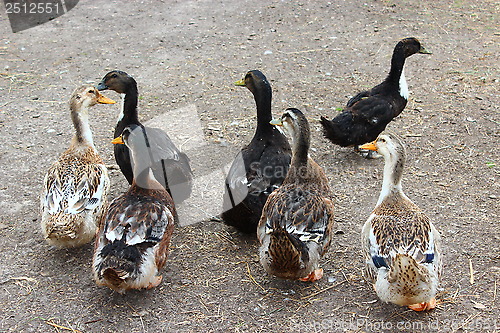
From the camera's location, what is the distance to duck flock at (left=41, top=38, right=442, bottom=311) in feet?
12.4

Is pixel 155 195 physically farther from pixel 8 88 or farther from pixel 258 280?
pixel 8 88

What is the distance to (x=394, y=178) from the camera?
4.28m

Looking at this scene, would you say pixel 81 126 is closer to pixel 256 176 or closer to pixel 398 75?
pixel 256 176

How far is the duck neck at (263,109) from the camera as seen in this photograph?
5172 millimetres

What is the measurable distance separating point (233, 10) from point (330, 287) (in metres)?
7.16

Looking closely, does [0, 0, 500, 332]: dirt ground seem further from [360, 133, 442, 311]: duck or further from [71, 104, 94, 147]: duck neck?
[71, 104, 94, 147]: duck neck

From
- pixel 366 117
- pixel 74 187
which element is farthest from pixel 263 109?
pixel 74 187

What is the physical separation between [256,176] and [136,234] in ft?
4.05

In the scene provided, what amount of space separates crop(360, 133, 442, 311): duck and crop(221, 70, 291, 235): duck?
984 millimetres

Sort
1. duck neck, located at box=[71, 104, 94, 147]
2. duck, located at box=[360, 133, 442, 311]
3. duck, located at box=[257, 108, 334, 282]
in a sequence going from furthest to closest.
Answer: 1. duck neck, located at box=[71, 104, 94, 147]
2. duck, located at box=[257, 108, 334, 282]
3. duck, located at box=[360, 133, 442, 311]

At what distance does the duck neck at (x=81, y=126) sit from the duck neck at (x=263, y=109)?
64.1 inches

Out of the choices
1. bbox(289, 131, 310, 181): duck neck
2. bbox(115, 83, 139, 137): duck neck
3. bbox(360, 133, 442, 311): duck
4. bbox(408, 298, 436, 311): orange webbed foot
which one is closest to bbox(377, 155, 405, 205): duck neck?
bbox(360, 133, 442, 311): duck
